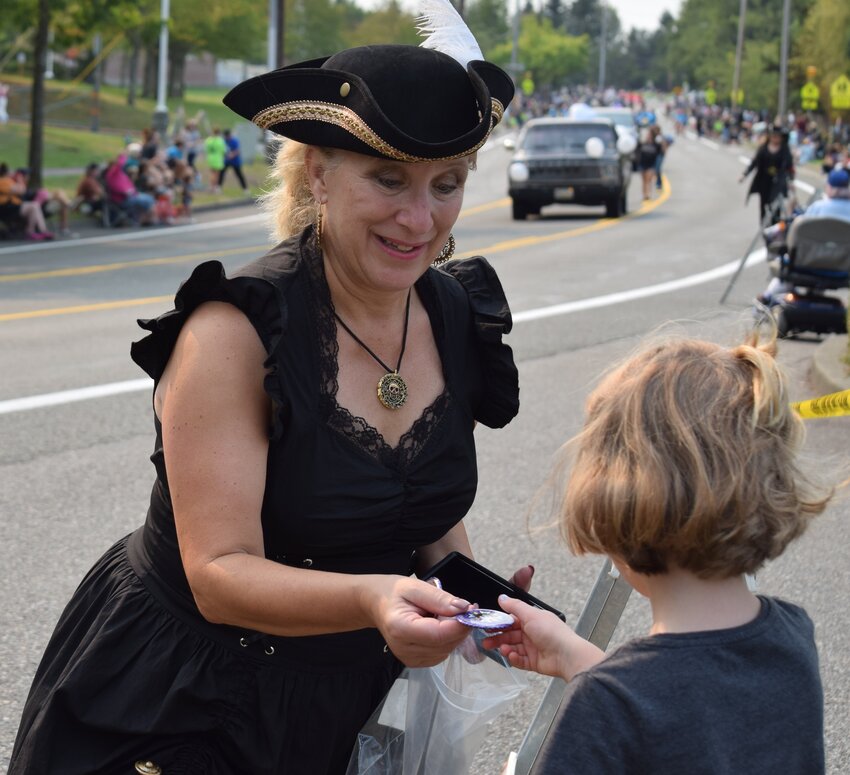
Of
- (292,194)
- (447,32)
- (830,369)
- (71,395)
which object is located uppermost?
(447,32)

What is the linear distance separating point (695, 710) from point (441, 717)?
74 centimetres

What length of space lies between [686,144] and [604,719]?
2896 inches

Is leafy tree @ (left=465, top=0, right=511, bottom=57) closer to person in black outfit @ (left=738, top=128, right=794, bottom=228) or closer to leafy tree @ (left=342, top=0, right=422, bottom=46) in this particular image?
leafy tree @ (left=342, top=0, right=422, bottom=46)

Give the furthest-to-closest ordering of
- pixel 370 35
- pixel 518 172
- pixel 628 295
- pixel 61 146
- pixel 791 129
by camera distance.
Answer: pixel 370 35
pixel 791 129
pixel 61 146
pixel 518 172
pixel 628 295

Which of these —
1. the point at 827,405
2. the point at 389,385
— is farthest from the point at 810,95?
the point at 389,385

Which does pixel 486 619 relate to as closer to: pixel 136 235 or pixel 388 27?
pixel 136 235

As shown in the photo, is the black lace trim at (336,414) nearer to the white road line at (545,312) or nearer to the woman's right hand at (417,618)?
the woman's right hand at (417,618)

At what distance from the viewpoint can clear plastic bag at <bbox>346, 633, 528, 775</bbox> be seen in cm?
258

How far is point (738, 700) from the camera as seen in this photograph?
200 centimetres

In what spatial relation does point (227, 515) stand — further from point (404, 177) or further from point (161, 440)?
point (404, 177)

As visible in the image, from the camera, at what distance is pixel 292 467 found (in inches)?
100

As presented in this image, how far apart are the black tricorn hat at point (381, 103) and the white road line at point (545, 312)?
246 inches

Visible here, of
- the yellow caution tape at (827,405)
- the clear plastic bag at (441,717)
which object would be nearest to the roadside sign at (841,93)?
the yellow caution tape at (827,405)

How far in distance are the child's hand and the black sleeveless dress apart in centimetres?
41
